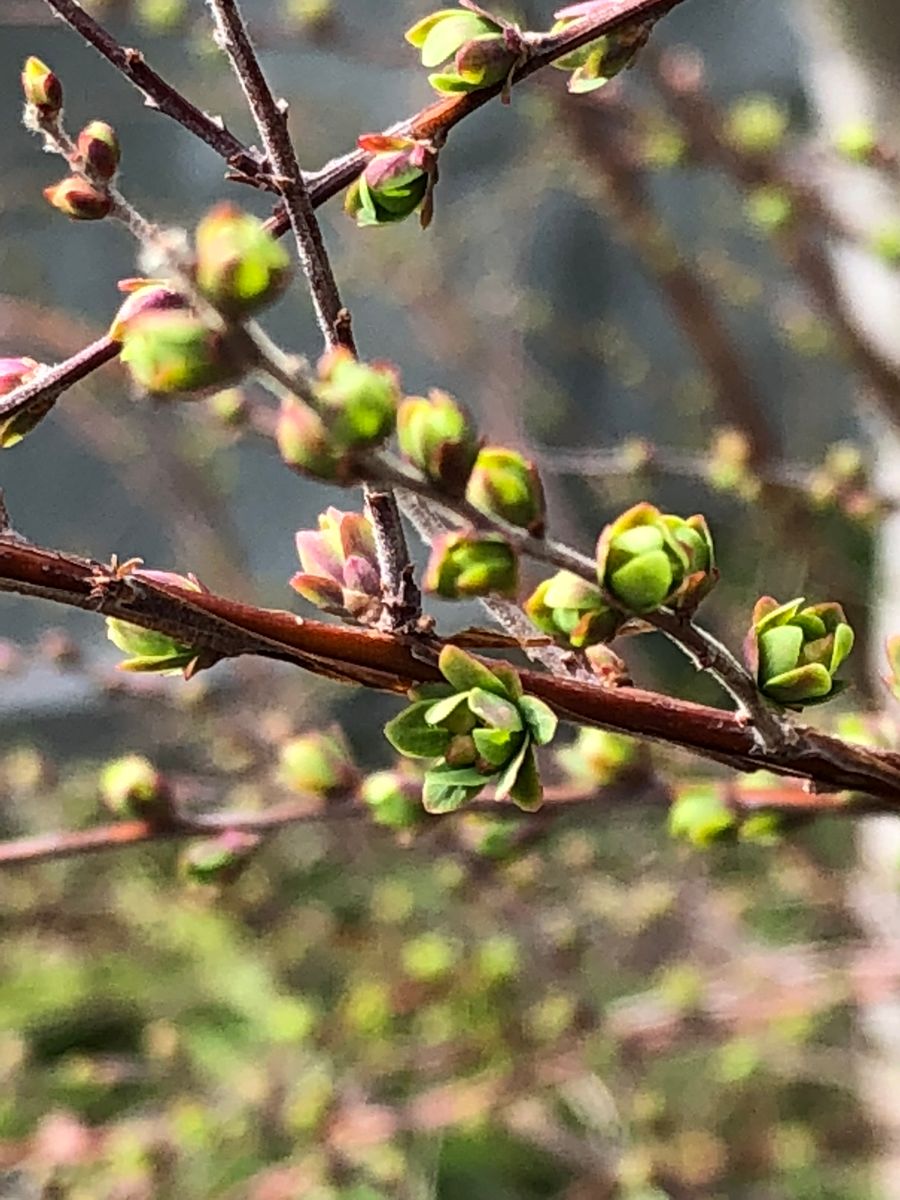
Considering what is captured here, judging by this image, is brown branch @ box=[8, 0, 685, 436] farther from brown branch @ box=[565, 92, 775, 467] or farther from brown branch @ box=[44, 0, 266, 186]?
brown branch @ box=[565, 92, 775, 467]

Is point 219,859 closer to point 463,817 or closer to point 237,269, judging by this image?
point 463,817

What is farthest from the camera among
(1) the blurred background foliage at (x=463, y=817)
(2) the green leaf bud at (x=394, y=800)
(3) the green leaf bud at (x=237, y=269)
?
(1) the blurred background foliage at (x=463, y=817)

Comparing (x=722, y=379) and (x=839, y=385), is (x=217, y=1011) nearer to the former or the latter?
(x=722, y=379)

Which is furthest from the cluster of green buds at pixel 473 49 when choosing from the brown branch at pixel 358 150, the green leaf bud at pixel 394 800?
the green leaf bud at pixel 394 800

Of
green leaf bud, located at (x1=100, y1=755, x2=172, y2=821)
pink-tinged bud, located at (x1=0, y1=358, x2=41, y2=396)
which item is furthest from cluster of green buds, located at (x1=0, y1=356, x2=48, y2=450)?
green leaf bud, located at (x1=100, y1=755, x2=172, y2=821)

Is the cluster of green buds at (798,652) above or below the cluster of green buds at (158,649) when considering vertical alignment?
below

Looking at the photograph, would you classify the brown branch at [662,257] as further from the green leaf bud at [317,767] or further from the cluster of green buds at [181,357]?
the cluster of green buds at [181,357]

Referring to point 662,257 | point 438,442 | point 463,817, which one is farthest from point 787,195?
point 438,442
